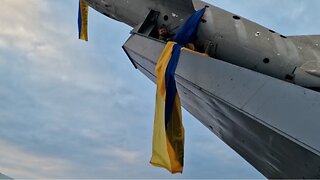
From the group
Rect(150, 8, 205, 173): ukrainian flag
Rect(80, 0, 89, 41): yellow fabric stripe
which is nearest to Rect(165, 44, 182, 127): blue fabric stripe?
Rect(150, 8, 205, 173): ukrainian flag

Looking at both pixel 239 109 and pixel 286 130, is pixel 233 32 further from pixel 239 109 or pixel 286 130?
pixel 286 130

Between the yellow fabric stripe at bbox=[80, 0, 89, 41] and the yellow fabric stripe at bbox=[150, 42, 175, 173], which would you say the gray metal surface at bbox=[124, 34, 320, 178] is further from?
the yellow fabric stripe at bbox=[80, 0, 89, 41]

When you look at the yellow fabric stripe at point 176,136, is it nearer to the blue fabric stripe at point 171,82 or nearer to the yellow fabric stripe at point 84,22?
the blue fabric stripe at point 171,82

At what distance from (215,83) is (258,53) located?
1.85m

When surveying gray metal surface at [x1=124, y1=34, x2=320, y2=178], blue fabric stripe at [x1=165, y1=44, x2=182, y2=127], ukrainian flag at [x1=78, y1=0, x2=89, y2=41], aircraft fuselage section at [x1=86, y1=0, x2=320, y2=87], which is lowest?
gray metal surface at [x1=124, y1=34, x2=320, y2=178]

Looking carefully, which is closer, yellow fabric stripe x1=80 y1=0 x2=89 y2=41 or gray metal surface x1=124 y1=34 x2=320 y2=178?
gray metal surface x1=124 y1=34 x2=320 y2=178

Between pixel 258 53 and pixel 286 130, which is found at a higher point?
pixel 258 53

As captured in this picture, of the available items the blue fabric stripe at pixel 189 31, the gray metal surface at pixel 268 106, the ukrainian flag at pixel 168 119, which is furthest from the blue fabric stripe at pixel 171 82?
the blue fabric stripe at pixel 189 31

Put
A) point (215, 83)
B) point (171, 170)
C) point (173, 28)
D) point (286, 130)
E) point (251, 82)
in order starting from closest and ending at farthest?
point (286, 130) → point (251, 82) → point (215, 83) → point (171, 170) → point (173, 28)

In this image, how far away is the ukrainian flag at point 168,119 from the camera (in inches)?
213

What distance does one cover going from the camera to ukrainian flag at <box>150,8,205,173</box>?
541 centimetres

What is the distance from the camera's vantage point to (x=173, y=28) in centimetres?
686

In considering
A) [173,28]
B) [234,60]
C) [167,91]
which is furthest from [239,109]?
[173,28]

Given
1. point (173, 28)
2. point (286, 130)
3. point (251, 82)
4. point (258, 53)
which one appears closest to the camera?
point (286, 130)
